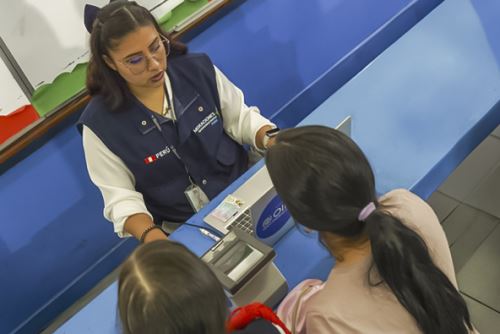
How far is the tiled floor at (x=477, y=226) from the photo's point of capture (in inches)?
79.7

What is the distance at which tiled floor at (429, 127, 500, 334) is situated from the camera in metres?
2.02

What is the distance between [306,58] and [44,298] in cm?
192

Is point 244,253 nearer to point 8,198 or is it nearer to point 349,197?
point 349,197

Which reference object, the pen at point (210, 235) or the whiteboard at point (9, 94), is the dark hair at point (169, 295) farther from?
the whiteboard at point (9, 94)

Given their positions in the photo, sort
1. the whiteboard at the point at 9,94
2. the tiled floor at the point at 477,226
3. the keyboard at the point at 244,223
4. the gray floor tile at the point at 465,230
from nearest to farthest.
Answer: the keyboard at the point at 244,223
the whiteboard at the point at 9,94
the tiled floor at the point at 477,226
the gray floor tile at the point at 465,230

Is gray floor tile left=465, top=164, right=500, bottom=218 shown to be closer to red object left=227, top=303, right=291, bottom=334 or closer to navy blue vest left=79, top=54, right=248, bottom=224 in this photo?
navy blue vest left=79, top=54, right=248, bottom=224

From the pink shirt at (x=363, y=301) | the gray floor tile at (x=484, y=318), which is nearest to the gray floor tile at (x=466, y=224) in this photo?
the gray floor tile at (x=484, y=318)

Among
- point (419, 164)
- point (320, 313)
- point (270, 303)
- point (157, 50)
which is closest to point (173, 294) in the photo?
point (320, 313)

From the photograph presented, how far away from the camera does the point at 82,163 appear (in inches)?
89.8

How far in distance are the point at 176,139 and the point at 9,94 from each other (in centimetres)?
74

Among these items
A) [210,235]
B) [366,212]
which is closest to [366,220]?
[366,212]

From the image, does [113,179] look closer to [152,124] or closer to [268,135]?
[152,124]

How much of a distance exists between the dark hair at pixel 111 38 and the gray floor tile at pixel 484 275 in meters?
1.58

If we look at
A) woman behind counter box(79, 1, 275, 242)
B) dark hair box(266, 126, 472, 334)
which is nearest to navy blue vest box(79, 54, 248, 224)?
woman behind counter box(79, 1, 275, 242)
